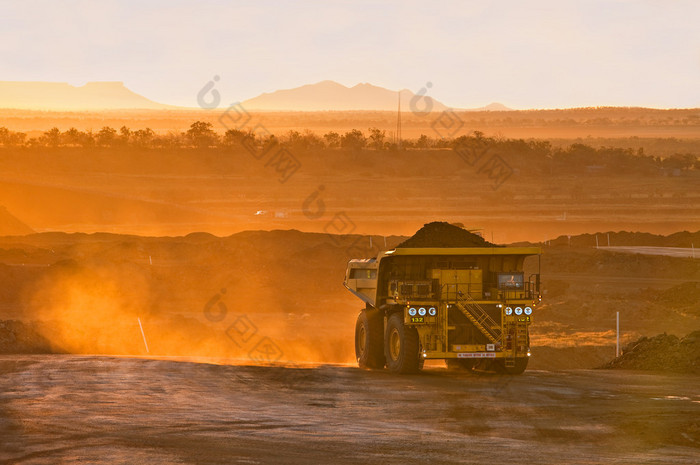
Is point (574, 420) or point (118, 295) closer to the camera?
point (574, 420)

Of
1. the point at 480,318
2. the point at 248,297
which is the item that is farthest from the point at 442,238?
the point at 248,297

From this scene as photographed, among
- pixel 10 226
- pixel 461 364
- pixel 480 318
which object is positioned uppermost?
pixel 480 318

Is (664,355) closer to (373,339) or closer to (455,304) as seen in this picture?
(455,304)

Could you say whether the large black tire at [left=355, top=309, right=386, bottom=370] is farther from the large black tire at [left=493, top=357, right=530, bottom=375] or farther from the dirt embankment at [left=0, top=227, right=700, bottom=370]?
the dirt embankment at [left=0, top=227, right=700, bottom=370]

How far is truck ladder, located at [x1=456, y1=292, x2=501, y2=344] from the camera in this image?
21.5 metres

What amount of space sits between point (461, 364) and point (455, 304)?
12.7 feet

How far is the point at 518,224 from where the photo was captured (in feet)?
279

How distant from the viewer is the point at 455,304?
70.6 feet

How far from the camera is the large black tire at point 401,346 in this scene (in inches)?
861

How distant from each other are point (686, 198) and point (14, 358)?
272ft

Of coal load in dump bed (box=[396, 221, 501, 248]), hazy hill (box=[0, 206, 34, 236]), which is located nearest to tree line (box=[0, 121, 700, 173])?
hazy hill (box=[0, 206, 34, 236])

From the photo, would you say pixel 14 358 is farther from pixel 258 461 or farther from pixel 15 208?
pixel 15 208

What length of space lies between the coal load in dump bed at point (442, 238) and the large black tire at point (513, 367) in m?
2.55

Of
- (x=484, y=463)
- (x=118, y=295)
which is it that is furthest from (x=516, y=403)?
(x=118, y=295)
